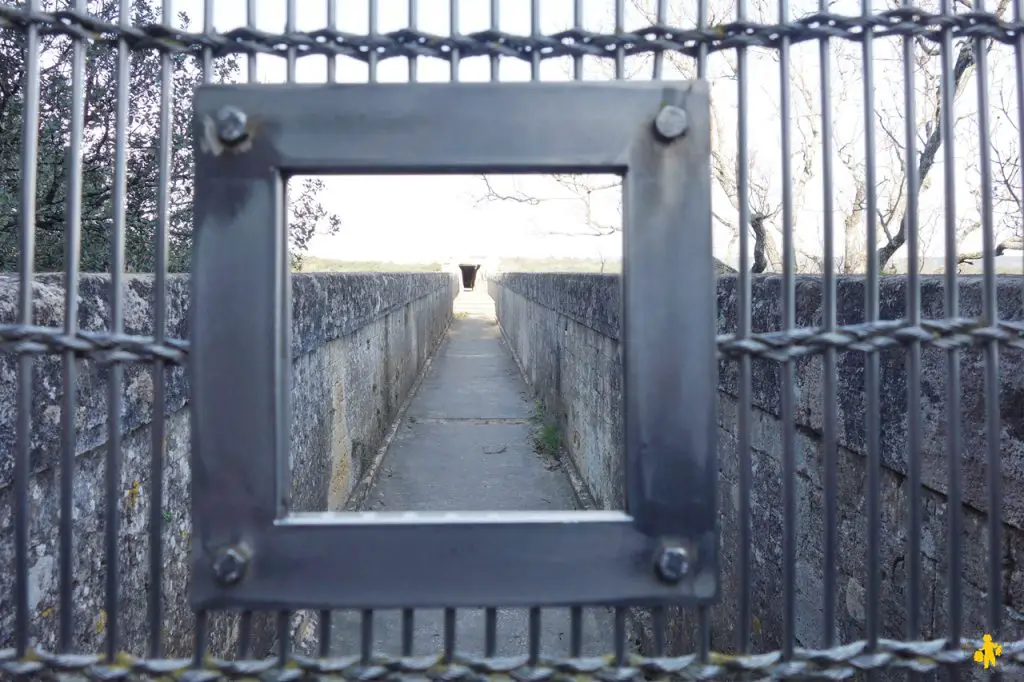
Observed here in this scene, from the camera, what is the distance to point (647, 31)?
1.25 metres

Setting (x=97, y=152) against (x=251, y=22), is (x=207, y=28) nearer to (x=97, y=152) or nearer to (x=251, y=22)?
(x=251, y=22)

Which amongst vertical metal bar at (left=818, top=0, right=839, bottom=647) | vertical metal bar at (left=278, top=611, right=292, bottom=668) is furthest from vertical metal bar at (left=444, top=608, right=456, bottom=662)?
vertical metal bar at (left=818, top=0, right=839, bottom=647)

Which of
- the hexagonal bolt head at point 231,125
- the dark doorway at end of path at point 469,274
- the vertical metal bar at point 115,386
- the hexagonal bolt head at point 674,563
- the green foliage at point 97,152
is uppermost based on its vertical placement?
the dark doorway at end of path at point 469,274

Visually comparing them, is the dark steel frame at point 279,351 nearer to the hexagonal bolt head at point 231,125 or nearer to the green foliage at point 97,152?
the hexagonal bolt head at point 231,125

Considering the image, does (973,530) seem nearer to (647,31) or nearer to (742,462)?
(742,462)

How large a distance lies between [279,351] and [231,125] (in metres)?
0.34

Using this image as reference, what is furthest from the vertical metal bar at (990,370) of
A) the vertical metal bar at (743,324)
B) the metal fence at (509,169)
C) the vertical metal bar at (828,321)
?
the vertical metal bar at (743,324)

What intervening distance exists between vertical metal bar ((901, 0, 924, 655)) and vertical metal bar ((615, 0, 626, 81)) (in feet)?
1.52

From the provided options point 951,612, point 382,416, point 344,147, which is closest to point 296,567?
point 344,147

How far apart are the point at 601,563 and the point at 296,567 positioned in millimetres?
457

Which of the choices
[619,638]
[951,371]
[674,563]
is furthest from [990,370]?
[619,638]

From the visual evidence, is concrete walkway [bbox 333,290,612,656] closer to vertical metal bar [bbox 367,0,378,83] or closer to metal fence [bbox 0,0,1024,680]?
metal fence [bbox 0,0,1024,680]

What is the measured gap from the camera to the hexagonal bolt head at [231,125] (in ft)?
3.81

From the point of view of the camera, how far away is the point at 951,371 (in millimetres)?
1293
